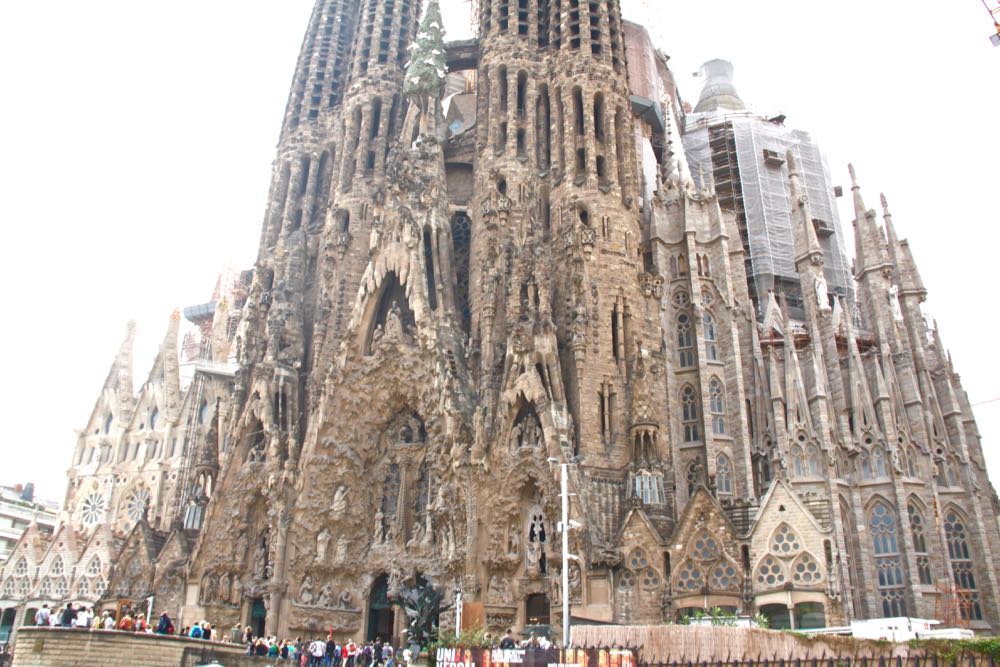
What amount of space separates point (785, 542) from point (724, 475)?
5.19m

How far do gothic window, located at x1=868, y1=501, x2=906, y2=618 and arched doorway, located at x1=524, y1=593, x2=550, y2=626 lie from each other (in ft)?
38.1

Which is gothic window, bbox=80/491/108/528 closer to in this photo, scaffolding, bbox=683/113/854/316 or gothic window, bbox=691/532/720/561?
gothic window, bbox=691/532/720/561

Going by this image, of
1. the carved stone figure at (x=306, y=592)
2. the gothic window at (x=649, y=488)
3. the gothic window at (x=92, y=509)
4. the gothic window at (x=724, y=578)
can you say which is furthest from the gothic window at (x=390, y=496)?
the gothic window at (x=92, y=509)

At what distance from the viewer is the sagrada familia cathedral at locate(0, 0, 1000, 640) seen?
26.2 metres

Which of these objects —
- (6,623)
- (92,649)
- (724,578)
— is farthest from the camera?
(6,623)

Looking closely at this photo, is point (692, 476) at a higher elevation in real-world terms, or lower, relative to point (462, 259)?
lower

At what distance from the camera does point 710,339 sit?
31.7 m

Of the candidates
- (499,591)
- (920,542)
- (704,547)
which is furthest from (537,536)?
(920,542)

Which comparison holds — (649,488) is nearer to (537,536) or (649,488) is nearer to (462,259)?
(537,536)

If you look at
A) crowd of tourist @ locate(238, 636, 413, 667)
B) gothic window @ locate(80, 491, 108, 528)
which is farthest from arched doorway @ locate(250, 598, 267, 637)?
gothic window @ locate(80, 491, 108, 528)

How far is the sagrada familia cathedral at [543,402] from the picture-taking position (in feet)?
85.9

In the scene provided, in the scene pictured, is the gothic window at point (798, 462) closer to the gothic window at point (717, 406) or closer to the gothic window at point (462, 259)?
the gothic window at point (717, 406)

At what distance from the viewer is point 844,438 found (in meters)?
30.9

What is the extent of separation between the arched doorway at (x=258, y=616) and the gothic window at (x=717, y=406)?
1748cm
